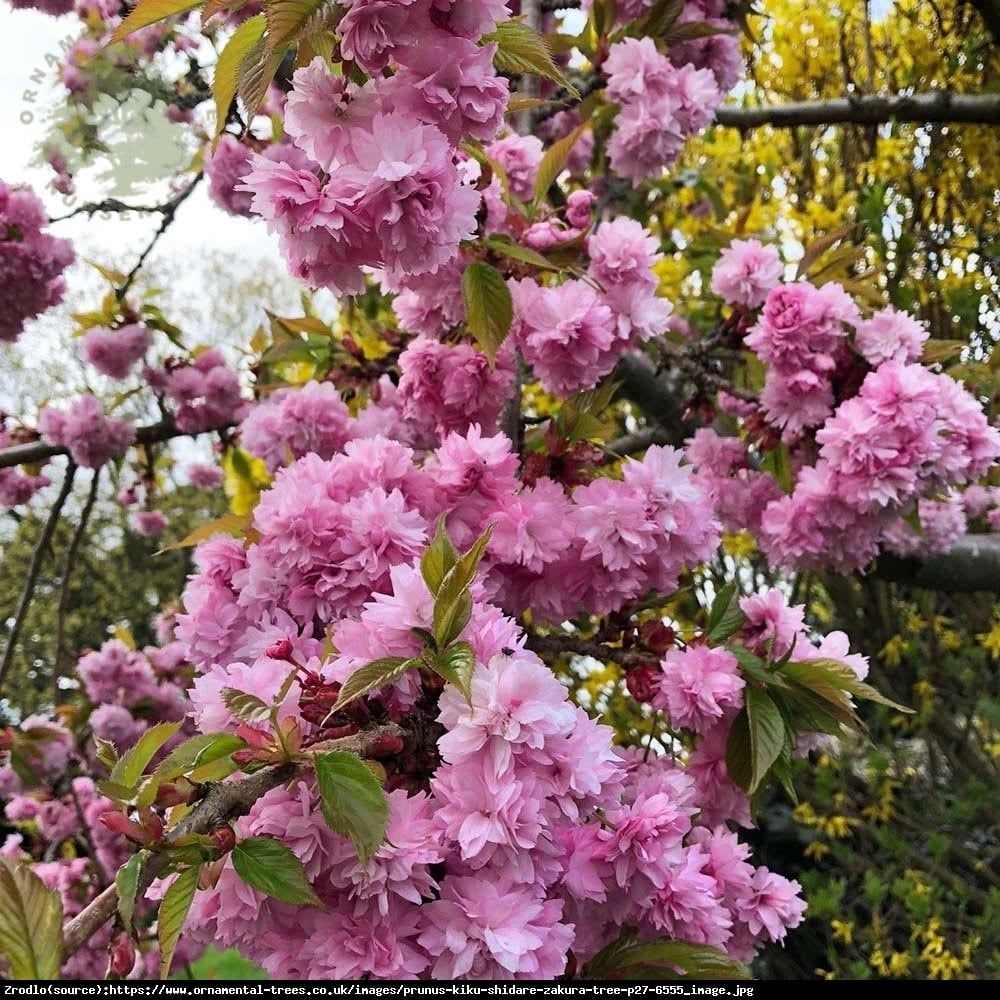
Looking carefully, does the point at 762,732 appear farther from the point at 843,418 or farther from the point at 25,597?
the point at 25,597

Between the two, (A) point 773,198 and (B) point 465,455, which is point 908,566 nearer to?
(B) point 465,455

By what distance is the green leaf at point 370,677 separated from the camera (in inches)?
23.4

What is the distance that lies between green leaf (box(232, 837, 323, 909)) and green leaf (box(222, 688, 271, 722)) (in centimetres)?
9

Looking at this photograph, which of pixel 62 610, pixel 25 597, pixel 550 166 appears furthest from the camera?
pixel 62 610

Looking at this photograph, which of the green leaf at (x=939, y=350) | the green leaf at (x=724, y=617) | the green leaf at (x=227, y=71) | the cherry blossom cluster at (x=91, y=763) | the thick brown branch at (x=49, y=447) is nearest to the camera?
the green leaf at (x=227, y=71)

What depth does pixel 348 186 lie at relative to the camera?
627mm

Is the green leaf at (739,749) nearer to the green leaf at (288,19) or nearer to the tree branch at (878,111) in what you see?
the green leaf at (288,19)

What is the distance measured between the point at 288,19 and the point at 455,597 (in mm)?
432

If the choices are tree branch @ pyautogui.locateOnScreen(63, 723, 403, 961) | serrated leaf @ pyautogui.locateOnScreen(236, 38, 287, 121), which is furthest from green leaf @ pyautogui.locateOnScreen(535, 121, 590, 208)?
tree branch @ pyautogui.locateOnScreen(63, 723, 403, 961)

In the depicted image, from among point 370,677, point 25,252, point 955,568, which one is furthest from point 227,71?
point 955,568

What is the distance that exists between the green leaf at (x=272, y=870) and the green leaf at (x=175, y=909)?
3 cm

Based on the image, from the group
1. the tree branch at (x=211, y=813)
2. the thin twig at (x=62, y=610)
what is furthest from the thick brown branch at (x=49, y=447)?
the tree branch at (x=211, y=813)

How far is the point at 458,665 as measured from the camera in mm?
616

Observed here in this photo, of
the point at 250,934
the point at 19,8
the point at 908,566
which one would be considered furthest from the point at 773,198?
the point at 250,934
